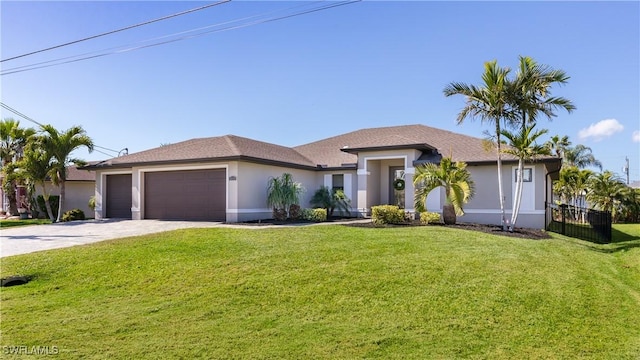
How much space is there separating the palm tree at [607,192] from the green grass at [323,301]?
20584 mm

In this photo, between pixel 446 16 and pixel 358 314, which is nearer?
pixel 358 314

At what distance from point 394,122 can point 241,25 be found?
50.3ft

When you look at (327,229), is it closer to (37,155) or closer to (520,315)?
(520,315)

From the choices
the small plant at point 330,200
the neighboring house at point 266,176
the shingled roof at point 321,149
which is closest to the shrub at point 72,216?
the neighboring house at point 266,176

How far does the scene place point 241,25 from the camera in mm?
13148

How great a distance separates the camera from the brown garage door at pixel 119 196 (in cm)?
2166

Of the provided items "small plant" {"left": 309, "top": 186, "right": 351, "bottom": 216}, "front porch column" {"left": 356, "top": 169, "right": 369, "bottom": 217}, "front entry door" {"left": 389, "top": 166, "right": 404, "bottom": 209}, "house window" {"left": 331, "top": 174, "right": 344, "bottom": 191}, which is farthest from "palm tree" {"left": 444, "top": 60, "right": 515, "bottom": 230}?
"house window" {"left": 331, "top": 174, "right": 344, "bottom": 191}

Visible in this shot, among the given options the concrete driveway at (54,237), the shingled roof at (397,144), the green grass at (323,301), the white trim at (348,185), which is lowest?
the green grass at (323,301)

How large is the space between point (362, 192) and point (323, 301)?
13.8 metres

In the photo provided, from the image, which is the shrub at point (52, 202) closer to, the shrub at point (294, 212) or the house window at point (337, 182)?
the shrub at point (294, 212)

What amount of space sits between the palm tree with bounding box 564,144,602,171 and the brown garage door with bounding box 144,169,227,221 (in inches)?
1429

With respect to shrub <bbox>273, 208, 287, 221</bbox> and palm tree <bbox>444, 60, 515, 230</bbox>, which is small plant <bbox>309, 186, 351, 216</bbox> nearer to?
shrub <bbox>273, 208, 287, 221</bbox>

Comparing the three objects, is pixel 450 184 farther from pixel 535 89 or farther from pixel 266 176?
pixel 266 176

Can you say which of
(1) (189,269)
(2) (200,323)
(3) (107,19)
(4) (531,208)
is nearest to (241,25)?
(3) (107,19)
